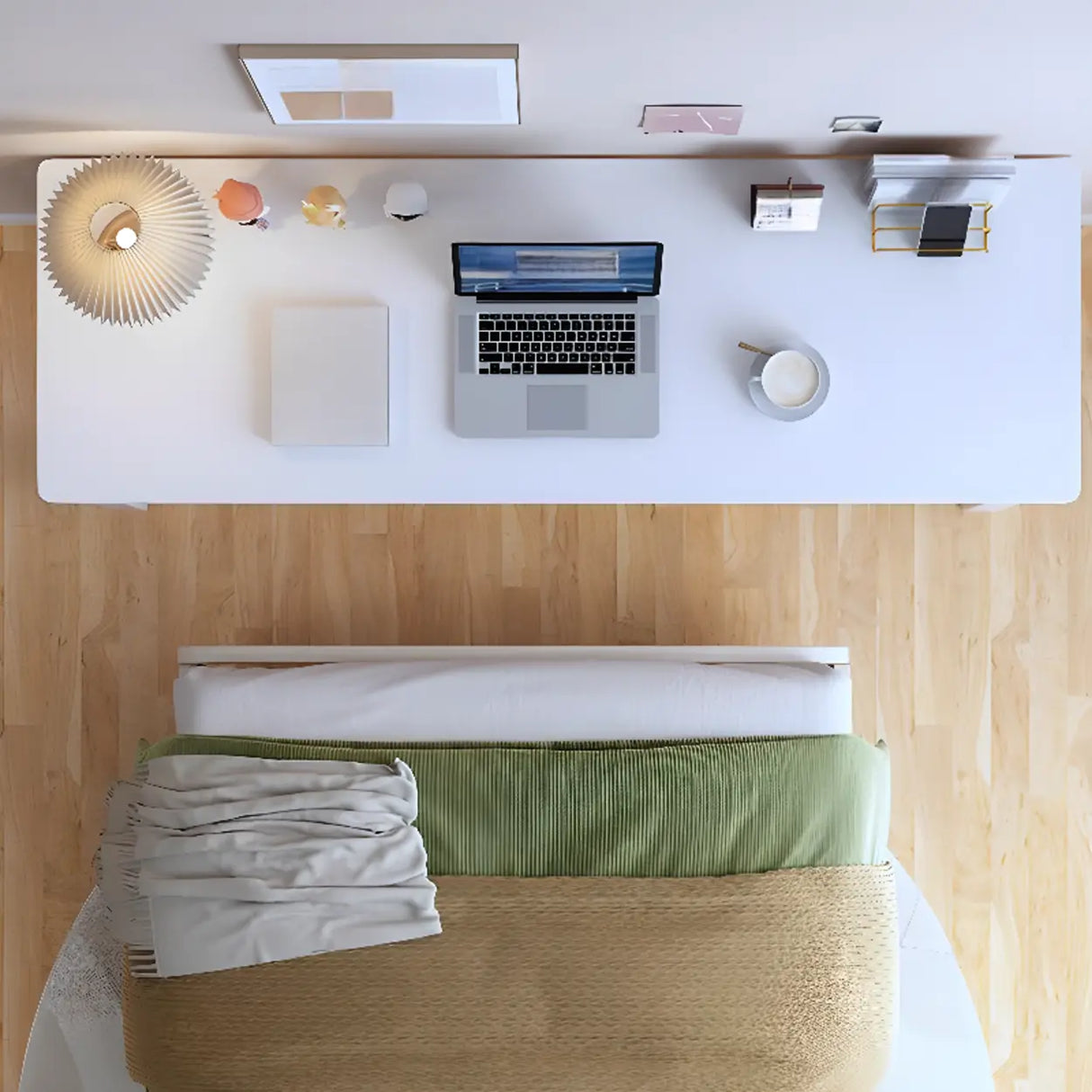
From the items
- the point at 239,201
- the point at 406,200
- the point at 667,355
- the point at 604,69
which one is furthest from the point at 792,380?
the point at 239,201

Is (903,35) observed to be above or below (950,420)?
above

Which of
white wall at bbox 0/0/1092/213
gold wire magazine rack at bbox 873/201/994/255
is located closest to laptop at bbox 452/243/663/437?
white wall at bbox 0/0/1092/213

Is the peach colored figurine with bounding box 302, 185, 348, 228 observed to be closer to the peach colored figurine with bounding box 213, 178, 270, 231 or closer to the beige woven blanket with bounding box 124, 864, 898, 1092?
the peach colored figurine with bounding box 213, 178, 270, 231

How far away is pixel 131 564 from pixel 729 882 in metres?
1.44

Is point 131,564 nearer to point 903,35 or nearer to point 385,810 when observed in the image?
point 385,810

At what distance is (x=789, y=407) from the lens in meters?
1.62

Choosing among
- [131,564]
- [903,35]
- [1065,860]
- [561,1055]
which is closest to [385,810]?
[561,1055]

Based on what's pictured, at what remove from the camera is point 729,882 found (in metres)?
1.61

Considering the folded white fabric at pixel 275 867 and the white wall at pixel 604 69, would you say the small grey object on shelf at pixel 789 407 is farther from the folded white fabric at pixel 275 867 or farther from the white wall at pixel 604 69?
the folded white fabric at pixel 275 867

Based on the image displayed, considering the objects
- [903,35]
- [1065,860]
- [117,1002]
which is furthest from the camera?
[1065,860]

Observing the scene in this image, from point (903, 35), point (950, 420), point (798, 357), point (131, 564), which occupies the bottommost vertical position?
point (131, 564)

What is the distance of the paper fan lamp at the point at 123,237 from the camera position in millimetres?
1564

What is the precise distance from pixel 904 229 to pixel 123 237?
125cm

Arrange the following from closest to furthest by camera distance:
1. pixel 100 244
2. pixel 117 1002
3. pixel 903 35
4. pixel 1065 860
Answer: pixel 903 35, pixel 100 244, pixel 117 1002, pixel 1065 860
